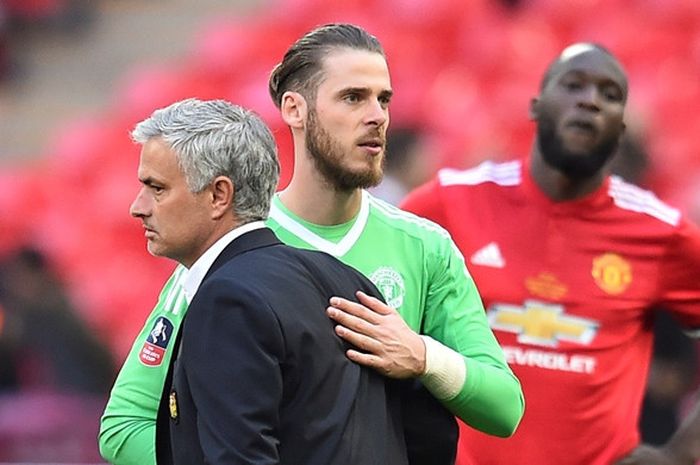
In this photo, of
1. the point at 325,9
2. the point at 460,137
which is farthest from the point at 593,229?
the point at 325,9

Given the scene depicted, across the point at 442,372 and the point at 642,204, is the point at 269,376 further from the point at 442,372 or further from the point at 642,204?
the point at 642,204

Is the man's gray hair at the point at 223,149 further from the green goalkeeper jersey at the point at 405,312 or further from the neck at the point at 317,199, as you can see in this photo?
the neck at the point at 317,199

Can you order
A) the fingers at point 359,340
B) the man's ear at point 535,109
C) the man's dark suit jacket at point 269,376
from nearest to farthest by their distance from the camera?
the man's dark suit jacket at point 269,376, the fingers at point 359,340, the man's ear at point 535,109

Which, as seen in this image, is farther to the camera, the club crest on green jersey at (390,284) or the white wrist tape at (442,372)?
the club crest on green jersey at (390,284)

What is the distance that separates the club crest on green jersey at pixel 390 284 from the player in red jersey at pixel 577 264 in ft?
2.90

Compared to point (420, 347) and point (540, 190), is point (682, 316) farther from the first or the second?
point (420, 347)

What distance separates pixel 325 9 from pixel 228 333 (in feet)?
24.6

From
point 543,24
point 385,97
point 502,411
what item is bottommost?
point 502,411

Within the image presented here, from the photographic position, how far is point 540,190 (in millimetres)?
4121

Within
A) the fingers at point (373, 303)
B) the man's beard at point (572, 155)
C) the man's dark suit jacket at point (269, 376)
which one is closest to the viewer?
the man's dark suit jacket at point (269, 376)

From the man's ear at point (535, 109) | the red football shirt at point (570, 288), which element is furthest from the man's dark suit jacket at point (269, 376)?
the man's ear at point (535, 109)

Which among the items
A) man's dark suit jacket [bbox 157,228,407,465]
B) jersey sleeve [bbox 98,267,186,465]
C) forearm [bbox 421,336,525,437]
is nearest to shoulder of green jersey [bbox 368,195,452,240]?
forearm [bbox 421,336,525,437]

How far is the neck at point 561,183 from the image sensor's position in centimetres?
411

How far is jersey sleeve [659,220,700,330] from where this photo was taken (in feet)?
13.4
